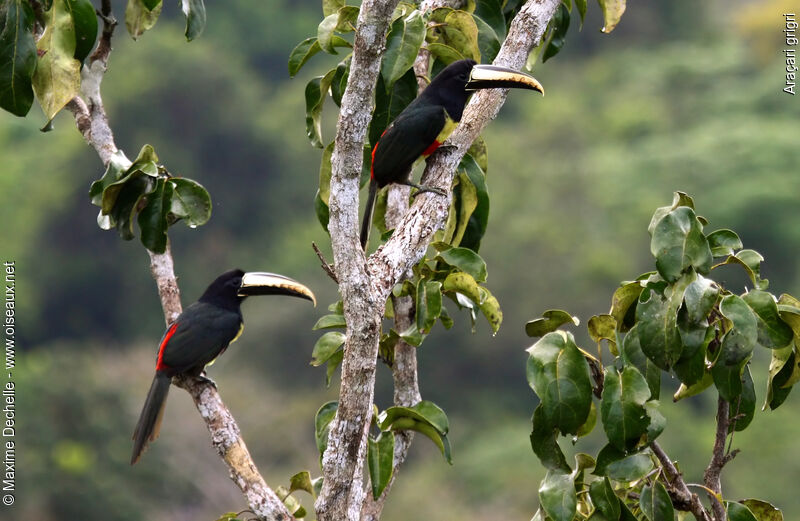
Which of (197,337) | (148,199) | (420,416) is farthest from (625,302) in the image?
(197,337)

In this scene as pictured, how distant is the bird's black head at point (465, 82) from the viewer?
11.3 feet

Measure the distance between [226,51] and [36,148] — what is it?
9495 millimetres

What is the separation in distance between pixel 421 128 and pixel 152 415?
134 cm

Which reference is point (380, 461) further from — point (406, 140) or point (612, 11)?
point (612, 11)

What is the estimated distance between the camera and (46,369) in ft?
82.1

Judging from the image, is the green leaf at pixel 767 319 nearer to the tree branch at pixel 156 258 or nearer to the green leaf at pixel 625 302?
the green leaf at pixel 625 302

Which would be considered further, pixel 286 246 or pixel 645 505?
pixel 286 246

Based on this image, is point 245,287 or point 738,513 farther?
point 245,287

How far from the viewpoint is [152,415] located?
3.95 m

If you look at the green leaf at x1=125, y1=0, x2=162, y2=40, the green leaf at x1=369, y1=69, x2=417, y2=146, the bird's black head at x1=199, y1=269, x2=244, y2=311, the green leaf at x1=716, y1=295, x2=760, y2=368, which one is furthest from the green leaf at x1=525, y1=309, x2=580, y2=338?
the bird's black head at x1=199, y1=269, x2=244, y2=311

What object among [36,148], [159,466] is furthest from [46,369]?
[36,148]

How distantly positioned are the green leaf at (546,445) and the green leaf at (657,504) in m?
0.20

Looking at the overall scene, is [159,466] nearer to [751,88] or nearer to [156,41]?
[156,41]

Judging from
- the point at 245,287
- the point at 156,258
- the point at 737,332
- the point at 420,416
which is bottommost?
the point at 737,332
